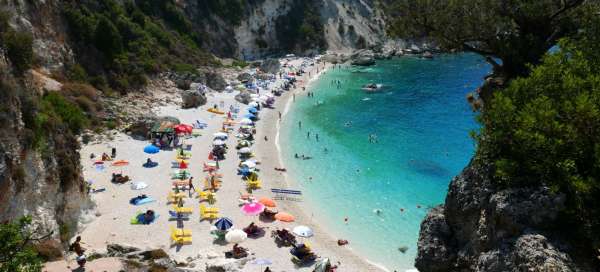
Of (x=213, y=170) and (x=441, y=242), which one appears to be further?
(x=213, y=170)

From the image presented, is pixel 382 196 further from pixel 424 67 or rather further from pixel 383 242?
pixel 424 67

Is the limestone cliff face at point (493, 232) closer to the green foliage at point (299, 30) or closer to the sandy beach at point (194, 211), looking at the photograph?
the sandy beach at point (194, 211)

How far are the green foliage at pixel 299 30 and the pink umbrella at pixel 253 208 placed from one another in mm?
70909

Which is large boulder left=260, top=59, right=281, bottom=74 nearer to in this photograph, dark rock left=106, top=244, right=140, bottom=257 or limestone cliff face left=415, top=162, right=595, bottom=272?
dark rock left=106, top=244, right=140, bottom=257

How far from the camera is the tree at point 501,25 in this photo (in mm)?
11781

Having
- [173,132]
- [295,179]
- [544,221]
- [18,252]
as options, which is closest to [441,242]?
[544,221]

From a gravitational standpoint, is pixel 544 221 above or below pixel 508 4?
below

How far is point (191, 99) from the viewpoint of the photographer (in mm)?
53500

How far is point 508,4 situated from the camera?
40.0ft

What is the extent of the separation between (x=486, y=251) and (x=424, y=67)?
8608 cm

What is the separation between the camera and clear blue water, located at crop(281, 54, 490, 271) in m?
30.1

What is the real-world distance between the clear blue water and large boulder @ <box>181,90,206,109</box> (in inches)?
438

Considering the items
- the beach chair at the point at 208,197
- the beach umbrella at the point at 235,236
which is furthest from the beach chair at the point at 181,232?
the beach chair at the point at 208,197

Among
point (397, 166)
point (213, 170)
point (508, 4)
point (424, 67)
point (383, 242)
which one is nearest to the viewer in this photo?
point (508, 4)
